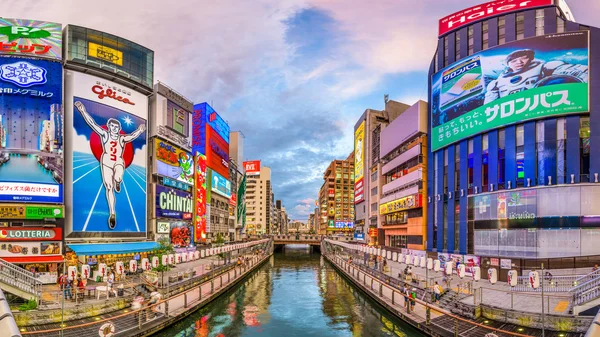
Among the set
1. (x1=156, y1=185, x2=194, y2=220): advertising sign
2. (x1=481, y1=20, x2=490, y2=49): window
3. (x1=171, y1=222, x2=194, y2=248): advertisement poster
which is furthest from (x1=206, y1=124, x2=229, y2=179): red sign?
(x1=481, y1=20, x2=490, y2=49): window

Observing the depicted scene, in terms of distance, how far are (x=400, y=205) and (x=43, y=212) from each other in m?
60.3

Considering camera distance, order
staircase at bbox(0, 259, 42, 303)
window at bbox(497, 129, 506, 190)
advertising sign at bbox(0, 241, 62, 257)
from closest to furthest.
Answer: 1. staircase at bbox(0, 259, 42, 303)
2. advertising sign at bbox(0, 241, 62, 257)
3. window at bbox(497, 129, 506, 190)

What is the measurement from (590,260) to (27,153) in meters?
57.3

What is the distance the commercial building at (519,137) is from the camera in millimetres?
44156

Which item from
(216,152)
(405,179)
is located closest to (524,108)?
(405,179)

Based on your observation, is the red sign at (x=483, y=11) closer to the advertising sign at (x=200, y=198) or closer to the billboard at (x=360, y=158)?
the advertising sign at (x=200, y=198)

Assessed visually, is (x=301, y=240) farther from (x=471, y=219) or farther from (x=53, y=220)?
(x=53, y=220)

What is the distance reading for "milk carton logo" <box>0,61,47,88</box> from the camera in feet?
147

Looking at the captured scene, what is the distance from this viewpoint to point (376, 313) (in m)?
39.9

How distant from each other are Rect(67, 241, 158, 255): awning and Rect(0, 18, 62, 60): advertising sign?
70.9 feet

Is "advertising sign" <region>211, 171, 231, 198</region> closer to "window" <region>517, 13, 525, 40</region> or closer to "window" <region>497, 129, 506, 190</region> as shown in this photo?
"window" <region>497, 129, 506, 190</region>

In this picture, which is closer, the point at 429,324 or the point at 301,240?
the point at 429,324

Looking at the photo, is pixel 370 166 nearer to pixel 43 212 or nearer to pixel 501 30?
pixel 501 30

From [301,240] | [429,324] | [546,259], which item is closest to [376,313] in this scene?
[429,324]
